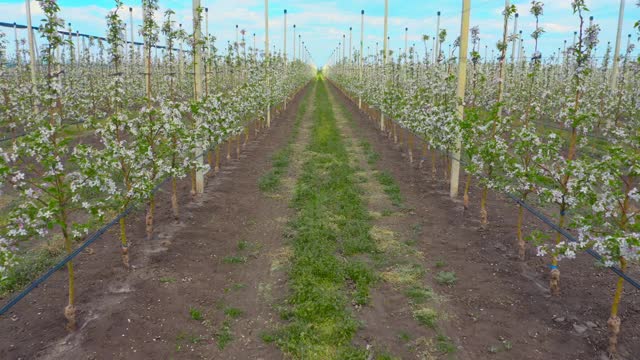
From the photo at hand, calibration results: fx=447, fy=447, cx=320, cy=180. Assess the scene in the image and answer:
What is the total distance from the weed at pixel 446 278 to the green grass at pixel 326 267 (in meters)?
1.32

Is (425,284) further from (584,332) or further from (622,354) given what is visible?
(622,354)

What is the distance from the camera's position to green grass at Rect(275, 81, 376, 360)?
6.90 meters

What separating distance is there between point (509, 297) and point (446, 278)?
3.90 ft

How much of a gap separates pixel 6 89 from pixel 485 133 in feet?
74.4

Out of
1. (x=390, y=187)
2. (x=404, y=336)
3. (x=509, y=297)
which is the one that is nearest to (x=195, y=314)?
(x=404, y=336)

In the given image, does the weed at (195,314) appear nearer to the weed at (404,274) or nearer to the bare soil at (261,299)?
the bare soil at (261,299)

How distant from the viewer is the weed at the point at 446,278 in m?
8.72

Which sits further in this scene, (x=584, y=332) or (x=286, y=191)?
(x=286, y=191)

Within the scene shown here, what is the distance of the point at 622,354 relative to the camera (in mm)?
6469

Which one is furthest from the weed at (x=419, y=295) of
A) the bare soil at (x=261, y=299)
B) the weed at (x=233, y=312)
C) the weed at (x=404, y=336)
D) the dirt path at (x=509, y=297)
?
the weed at (x=233, y=312)

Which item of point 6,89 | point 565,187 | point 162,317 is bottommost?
point 162,317

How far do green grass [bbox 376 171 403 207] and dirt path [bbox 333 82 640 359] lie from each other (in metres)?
1.33

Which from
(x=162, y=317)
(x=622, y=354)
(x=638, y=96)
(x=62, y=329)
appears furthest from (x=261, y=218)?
(x=638, y=96)

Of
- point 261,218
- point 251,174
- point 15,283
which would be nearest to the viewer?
point 15,283
